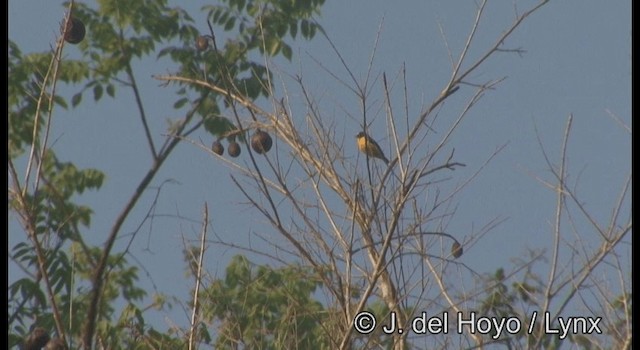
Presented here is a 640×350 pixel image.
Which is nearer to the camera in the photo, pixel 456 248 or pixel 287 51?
pixel 456 248

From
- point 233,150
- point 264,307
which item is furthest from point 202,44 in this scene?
point 264,307

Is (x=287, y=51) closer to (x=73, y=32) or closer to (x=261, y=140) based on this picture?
(x=261, y=140)

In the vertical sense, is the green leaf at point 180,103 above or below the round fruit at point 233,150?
above

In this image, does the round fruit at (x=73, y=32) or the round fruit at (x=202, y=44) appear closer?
the round fruit at (x=73, y=32)

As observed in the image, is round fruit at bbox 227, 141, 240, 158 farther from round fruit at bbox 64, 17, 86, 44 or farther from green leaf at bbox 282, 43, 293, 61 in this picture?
green leaf at bbox 282, 43, 293, 61

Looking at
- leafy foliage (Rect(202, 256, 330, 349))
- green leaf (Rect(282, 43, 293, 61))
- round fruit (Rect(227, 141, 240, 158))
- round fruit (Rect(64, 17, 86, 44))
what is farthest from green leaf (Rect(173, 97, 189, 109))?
round fruit (Rect(64, 17, 86, 44))

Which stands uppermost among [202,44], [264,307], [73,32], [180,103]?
[180,103]

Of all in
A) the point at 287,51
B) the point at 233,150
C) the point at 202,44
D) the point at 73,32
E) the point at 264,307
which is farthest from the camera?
the point at 287,51

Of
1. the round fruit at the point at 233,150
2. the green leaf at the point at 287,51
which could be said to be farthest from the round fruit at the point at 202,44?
the green leaf at the point at 287,51

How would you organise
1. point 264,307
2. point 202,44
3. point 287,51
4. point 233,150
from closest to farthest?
1. point 264,307
2. point 233,150
3. point 202,44
4. point 287,51

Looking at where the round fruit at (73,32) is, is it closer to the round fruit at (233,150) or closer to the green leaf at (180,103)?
the round fruit at (233,150)

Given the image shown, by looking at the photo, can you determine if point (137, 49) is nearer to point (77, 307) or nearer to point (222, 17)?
point (222, 17)
